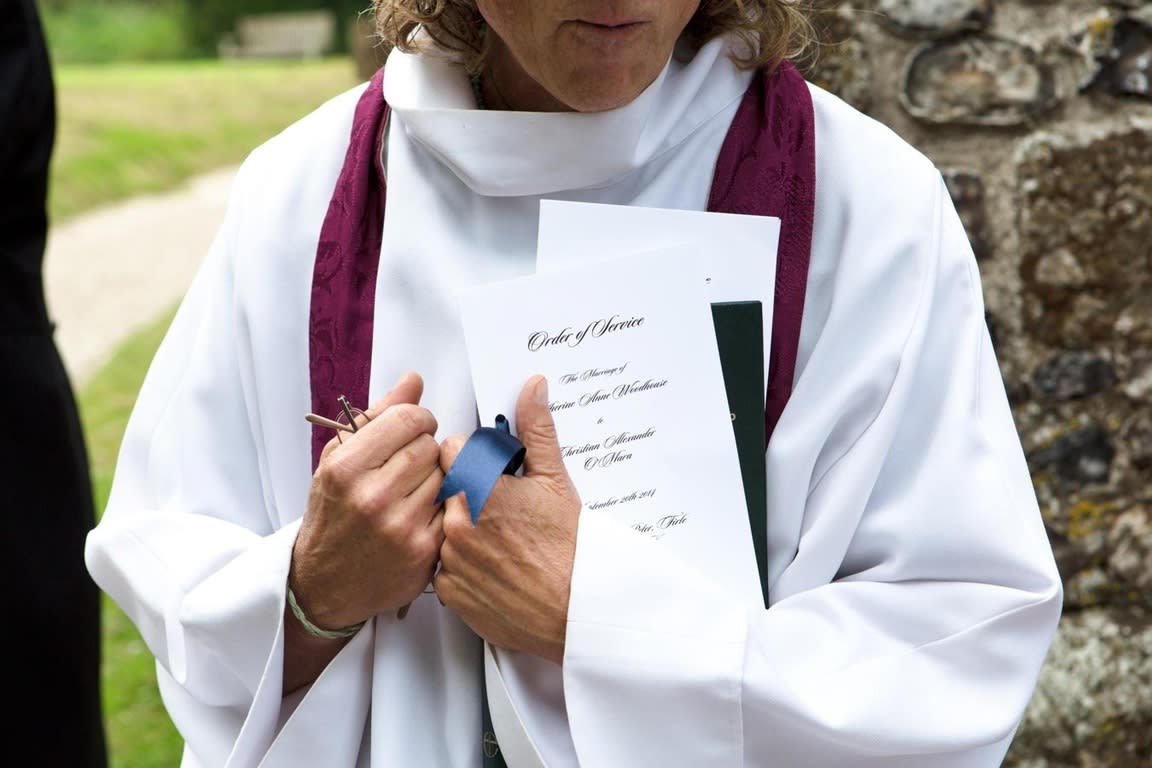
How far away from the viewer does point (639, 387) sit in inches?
57.2

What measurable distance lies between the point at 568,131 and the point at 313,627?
56cm

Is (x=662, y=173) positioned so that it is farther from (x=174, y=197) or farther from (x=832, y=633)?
(x=174, y=197)

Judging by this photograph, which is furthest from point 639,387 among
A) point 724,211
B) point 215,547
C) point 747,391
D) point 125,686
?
point 125,686

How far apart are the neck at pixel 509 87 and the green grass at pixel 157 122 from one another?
32.9 ft

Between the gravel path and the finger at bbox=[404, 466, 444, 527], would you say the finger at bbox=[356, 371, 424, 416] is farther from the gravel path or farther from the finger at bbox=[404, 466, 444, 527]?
the gravel path

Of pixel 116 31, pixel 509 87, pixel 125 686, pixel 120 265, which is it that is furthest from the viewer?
pixel 116 31

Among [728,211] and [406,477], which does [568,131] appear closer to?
[728,211]

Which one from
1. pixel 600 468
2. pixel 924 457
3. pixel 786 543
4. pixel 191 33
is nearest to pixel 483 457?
pixel 600 468

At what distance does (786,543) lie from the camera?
59.0 inches

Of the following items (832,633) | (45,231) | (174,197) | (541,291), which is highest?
(541,291)

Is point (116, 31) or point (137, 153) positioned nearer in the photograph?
point (137, 153)

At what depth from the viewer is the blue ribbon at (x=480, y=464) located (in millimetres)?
1386

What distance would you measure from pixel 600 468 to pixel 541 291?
0.18m

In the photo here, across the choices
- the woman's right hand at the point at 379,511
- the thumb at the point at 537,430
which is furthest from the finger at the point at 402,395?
the thumb at the point at 537,430
